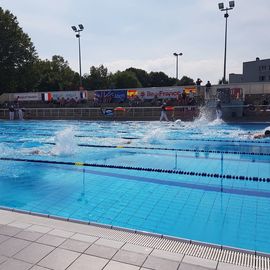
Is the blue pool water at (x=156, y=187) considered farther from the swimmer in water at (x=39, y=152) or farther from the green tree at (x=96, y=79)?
the green tree at (x=96, y=79)

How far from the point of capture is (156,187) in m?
6.02

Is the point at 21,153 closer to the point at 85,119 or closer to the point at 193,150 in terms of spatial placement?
the point at 193,150

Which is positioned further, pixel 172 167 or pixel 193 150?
pixel 193 150

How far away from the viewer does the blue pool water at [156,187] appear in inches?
174

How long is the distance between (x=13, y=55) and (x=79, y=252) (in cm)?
3554

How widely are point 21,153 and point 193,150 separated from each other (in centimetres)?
513

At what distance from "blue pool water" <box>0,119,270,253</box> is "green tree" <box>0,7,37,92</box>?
26.7 meters

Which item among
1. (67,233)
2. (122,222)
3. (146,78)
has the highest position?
(146,78)

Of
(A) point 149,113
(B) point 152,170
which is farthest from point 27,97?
(B) point 152,170

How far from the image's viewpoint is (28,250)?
9.16 ft

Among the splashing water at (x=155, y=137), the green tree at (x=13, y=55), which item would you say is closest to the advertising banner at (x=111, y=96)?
the splashing water at (x=155, y=137)

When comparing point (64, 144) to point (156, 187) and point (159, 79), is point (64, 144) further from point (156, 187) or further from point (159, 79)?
point (159, 79)

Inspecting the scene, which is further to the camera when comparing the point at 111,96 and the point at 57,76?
the point at 57,76

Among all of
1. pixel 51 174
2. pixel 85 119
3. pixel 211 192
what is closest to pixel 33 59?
pixel 85 119
